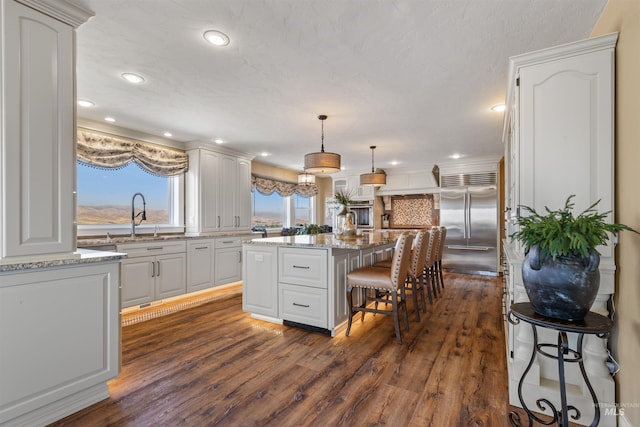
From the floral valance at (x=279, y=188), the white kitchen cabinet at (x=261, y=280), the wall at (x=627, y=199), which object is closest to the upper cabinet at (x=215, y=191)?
the floral valance at (x=279, y=188)

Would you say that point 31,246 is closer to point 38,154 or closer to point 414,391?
point 38,154

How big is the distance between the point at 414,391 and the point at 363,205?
5.43m

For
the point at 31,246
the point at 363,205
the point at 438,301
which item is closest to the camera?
the point at 31,246

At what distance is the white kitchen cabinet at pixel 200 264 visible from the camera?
428cm

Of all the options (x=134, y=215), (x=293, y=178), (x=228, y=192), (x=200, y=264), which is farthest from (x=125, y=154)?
(x=293, y=178)

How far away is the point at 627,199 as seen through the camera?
1.48m

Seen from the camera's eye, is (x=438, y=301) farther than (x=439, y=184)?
No

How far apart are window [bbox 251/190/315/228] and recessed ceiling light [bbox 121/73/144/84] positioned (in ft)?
12.3

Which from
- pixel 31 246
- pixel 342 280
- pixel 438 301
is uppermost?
pixel 31 246

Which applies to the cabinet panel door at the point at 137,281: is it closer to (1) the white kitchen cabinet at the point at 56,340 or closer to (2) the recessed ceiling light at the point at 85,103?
(2) the recessed ceiling light at the point at 85,103

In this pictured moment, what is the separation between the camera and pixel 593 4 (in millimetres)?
1686

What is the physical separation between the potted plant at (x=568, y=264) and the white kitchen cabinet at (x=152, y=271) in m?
3.93

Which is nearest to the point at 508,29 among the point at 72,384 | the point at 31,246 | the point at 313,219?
the point at 31,246

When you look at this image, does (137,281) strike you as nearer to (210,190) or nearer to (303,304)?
(210,190)
